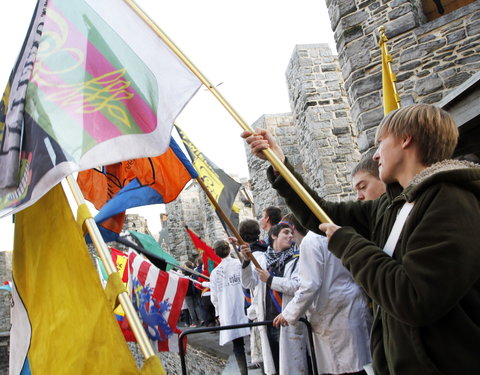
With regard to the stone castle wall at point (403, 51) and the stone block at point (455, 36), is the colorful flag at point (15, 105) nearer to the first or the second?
the stone castle wall at point (403, 51)

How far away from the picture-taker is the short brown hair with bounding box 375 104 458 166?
1.49 metres

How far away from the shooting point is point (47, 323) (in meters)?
1.72

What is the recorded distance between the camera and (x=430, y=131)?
149 centimetres

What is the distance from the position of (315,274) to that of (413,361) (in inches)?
67.3

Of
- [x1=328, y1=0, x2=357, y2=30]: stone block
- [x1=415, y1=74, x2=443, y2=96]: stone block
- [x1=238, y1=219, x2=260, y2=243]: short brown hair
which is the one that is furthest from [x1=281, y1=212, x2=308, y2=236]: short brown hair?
[x1=328, y1=0, x2=357, y2=30]: stone block

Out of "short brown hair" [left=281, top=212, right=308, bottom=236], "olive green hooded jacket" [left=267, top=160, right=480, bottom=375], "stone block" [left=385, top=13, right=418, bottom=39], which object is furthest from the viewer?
"stone block" [left=385, top=13, right=418, bottom=39]

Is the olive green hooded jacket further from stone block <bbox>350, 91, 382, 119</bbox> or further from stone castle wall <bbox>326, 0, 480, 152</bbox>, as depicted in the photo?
stone block <bbox>350, 91, 382, 119</bbox>

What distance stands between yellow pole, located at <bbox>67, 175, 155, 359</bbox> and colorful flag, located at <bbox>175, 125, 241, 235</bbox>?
2029 millimetres

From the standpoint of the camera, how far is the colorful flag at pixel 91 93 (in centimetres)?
175

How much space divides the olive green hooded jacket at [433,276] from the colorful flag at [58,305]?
35.0 inches

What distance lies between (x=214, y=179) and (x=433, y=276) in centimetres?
299

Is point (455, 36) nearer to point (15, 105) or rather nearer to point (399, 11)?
point (399, 11)

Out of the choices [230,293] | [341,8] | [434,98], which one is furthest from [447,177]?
[341,8]

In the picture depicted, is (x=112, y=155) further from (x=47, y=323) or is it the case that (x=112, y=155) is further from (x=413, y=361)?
(x=413, y=361)
